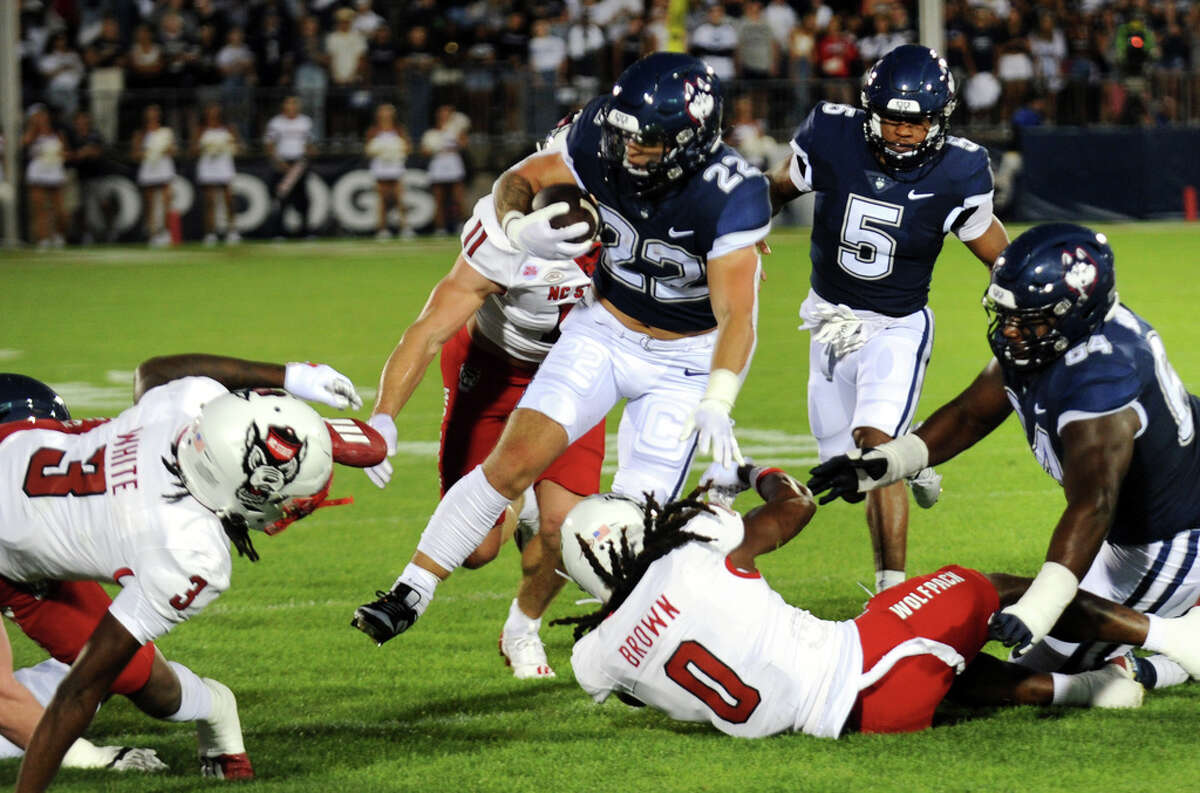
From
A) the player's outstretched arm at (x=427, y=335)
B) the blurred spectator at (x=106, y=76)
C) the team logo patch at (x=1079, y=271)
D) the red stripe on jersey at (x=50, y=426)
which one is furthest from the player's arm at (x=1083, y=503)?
the blurred spectator at (x=106, y=76)

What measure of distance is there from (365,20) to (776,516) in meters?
18.9

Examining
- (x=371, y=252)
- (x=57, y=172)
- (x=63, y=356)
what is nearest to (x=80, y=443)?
(x=63, y=356)

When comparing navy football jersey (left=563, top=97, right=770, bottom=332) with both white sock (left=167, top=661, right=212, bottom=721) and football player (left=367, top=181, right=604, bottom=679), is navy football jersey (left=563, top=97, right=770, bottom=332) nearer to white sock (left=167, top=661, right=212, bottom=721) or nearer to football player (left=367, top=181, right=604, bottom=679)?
football player (left=367, top=181, right=604, bottom=679)

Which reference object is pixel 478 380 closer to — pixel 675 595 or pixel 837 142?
pixel 837 142

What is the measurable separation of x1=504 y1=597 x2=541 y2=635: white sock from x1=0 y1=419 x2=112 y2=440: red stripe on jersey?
1.73 m

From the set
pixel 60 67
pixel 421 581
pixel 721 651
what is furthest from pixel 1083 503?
pixel 60 67

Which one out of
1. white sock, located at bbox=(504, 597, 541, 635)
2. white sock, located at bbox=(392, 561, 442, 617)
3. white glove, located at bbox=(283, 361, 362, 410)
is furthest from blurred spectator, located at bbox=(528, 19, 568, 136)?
white glove, located at bbox=(283, 361, 362, 410)

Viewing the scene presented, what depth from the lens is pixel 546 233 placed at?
560 cm

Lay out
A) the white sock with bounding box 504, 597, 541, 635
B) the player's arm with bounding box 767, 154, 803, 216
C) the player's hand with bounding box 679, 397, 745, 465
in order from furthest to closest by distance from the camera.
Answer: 1. the player's arm with bounding box 767, 154, 803, 216
2. the white sock with bounding box 504, 597, 541, 635
3. the player's hand with bounding box 679, 397, 745, 465

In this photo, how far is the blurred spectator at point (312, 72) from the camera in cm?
2173

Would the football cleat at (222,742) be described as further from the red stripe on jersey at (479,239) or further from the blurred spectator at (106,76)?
the blurred spectator at (106,76)

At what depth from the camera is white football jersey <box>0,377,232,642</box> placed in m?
3.79

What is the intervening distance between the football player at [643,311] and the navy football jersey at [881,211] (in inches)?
36.4

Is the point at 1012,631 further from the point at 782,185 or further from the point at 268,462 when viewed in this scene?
the point at 782,185
